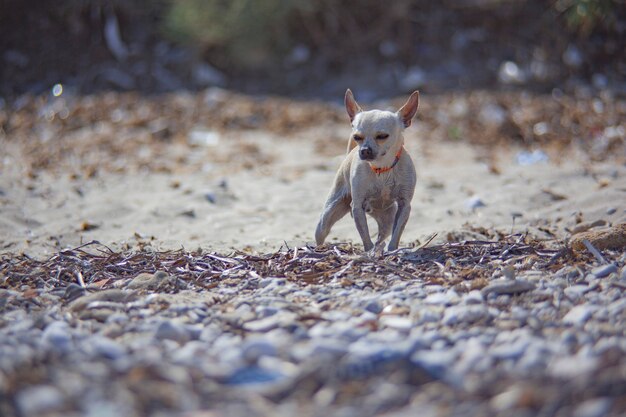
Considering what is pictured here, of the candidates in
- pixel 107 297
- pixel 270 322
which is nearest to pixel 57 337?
pixel 107 297

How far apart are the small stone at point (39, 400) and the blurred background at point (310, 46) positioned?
8.95 metres

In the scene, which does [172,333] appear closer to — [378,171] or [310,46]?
[378,171]

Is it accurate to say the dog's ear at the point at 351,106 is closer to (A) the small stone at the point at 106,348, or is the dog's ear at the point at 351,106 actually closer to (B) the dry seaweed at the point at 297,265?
(B) the dry seaweed at the point at 297,265

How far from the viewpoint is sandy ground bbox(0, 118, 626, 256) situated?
19.0ft

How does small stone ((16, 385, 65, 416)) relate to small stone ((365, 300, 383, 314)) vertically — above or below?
below

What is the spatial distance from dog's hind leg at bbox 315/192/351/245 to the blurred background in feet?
19.8

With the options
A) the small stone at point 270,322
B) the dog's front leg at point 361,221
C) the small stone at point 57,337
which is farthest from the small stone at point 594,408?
the dog's front leg at point 361,221

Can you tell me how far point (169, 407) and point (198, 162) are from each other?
604 cm

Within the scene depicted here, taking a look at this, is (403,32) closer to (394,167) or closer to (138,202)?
(138,202)

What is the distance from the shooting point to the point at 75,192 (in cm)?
740

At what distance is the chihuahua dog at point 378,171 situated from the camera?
485 centimetres

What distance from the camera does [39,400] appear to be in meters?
2.65

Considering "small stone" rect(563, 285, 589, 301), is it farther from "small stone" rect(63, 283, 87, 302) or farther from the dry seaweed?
"small stone" rect(63, 283, 87, 302)

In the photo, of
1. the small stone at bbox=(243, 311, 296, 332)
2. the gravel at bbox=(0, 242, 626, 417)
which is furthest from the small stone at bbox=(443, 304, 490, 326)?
the small stone at bbox=(243, 311, 296, 332)
